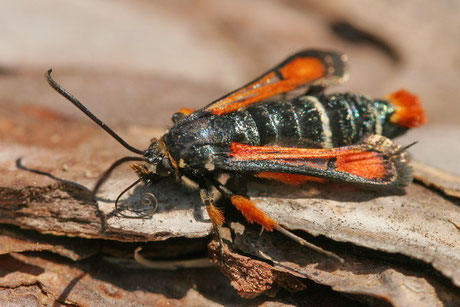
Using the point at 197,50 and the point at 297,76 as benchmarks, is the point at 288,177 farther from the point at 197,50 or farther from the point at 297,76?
the point at 197,50

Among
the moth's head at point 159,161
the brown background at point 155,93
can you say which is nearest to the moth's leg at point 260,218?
the brown background at point 155,93

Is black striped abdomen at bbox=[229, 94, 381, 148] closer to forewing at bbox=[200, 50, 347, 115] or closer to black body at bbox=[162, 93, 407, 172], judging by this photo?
black body at bbox=[162, 93, 407, 172]

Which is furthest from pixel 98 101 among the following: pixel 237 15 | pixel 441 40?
pixel 441 40

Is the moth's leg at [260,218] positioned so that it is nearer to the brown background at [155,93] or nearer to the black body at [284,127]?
the brown background at [155,93]

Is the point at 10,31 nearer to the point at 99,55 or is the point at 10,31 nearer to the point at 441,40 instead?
the point at 99,55

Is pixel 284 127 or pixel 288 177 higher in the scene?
pixel 284 127

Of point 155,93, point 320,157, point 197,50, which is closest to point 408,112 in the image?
point 320,157

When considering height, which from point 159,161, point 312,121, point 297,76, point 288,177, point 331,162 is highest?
point 297,76
